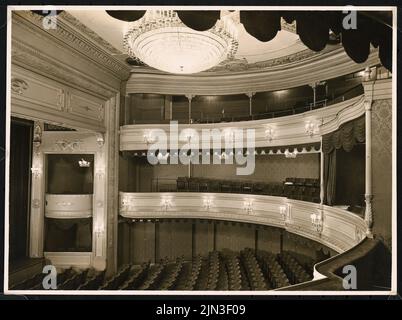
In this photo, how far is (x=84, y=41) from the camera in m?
4.83

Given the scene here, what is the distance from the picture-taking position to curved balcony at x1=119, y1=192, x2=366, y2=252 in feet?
13.8

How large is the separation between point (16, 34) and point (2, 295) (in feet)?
→ 9.47

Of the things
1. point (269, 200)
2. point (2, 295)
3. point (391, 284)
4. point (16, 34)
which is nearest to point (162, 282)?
point (269, 200)

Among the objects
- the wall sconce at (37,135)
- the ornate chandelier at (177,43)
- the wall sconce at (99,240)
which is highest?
the ornate chandelier at (177,43)

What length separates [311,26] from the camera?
6.18 feet

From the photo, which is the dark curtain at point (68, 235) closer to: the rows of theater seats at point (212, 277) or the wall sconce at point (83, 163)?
the rows of theater seats at point (212, 277)

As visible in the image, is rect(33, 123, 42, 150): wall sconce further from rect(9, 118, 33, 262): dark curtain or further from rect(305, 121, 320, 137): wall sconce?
rect(305, 121, 320, 137): wall sconce

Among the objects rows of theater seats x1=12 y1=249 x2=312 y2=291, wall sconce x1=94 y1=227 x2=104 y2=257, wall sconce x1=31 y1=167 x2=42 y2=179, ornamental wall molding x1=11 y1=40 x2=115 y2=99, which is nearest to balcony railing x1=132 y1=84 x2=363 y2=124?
ornamental wall molding x1=11 y1=40 x2=115 y2=99

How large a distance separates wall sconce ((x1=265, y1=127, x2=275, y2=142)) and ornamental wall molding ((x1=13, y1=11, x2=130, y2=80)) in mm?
2894

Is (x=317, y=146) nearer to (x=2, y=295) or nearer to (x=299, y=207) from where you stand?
(x=299, y=207)

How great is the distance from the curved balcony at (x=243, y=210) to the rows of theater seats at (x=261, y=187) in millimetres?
216

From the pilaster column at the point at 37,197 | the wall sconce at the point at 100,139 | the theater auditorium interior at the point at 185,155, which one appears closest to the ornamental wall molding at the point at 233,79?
the theater auditorium interior at the point at 185,155

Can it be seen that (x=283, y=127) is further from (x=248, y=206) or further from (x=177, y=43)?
(x=177, y=43)

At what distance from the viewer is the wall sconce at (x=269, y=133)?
547 centimetres
